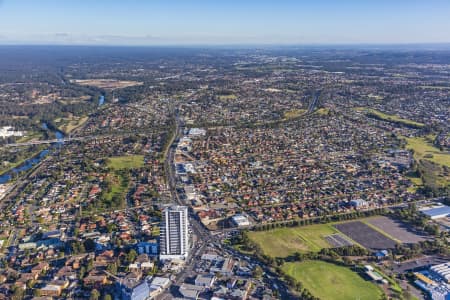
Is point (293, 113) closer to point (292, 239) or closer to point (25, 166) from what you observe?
point (25, 166)

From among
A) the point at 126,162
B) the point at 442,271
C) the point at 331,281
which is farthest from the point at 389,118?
the point at 331,281

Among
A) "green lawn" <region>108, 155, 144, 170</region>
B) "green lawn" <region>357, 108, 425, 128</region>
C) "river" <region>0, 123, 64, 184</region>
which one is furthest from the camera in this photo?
"green lawn" <region>357, 108, 425, 128</region>

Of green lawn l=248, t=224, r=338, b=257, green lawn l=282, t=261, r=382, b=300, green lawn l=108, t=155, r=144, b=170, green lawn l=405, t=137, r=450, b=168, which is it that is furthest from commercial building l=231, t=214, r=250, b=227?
green lawn l=405, t=137, r=450, b=168

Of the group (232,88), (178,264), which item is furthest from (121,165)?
(232,88)

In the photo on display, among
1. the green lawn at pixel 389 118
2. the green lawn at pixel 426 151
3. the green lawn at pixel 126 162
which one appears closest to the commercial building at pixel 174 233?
the green lawn at pixel 126 162

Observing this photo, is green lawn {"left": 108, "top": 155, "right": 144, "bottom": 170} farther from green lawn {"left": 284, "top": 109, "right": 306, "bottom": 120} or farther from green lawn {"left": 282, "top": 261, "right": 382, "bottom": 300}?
green lawn {"left": 284, "top": 109, "right": 306, "bottom": 120}

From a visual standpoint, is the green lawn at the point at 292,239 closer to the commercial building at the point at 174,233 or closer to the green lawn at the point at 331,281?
the green lawn at the point at 331,281
